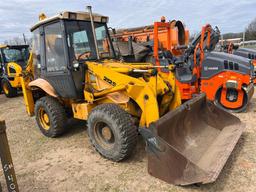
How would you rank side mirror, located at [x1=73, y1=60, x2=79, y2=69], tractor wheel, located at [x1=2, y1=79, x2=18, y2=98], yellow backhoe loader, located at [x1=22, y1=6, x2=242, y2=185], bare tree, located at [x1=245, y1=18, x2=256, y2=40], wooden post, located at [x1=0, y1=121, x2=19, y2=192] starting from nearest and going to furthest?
wooden post, located at [x1=0, y1=121, x2=19, y2=192]
yellow backhoe loader, located at [x1=22, y1=6, x2=242, y2=185]
side mirror, located at [x1=73, y1=60, x2=79, y2=69]
tractor wheel, located at [x1=2, y1=79, x2=18, y2=98]
bare tree, located at [x1=245, y1=18, x2=256, y2=40]

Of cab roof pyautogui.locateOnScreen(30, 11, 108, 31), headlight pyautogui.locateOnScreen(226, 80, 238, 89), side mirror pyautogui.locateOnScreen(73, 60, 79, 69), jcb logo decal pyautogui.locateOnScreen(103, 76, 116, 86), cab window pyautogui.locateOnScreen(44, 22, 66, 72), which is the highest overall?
cab roof pyautogui.locateOnScreen(30, 11, 108, 31)

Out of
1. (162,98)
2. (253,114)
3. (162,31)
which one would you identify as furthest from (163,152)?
(162,31)

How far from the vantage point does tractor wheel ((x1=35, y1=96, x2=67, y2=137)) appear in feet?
15.5

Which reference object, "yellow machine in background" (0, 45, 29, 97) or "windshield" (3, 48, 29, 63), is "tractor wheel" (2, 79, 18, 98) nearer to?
"yellow machine in background" (0, 45, 29, 97)

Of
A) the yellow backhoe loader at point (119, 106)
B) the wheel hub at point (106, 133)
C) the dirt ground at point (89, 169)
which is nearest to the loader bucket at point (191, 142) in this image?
the yellow backhoe loader at point (119, 106)

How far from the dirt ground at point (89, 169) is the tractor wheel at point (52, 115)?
0.62 ft

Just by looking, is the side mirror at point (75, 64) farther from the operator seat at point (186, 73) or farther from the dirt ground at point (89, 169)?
the operator seat at point (186, 73)

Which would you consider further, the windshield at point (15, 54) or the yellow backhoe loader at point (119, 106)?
the windshield at point (15, 54)

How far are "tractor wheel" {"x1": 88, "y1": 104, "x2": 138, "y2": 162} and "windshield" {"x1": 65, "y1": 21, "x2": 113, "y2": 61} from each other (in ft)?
4.02

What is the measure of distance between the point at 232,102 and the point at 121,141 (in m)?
3.80

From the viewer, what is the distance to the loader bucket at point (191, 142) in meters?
2.86

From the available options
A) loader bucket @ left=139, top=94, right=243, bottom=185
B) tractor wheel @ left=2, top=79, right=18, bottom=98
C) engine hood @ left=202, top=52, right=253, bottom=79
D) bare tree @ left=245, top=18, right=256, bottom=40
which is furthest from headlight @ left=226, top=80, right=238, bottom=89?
bare tree @ left=245, top=18, right=256, bottom=40

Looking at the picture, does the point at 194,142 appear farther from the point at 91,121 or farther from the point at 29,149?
the point at 29,149

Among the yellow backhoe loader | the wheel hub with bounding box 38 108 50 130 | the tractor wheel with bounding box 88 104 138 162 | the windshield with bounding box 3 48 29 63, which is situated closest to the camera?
the yellow backhoe loader
